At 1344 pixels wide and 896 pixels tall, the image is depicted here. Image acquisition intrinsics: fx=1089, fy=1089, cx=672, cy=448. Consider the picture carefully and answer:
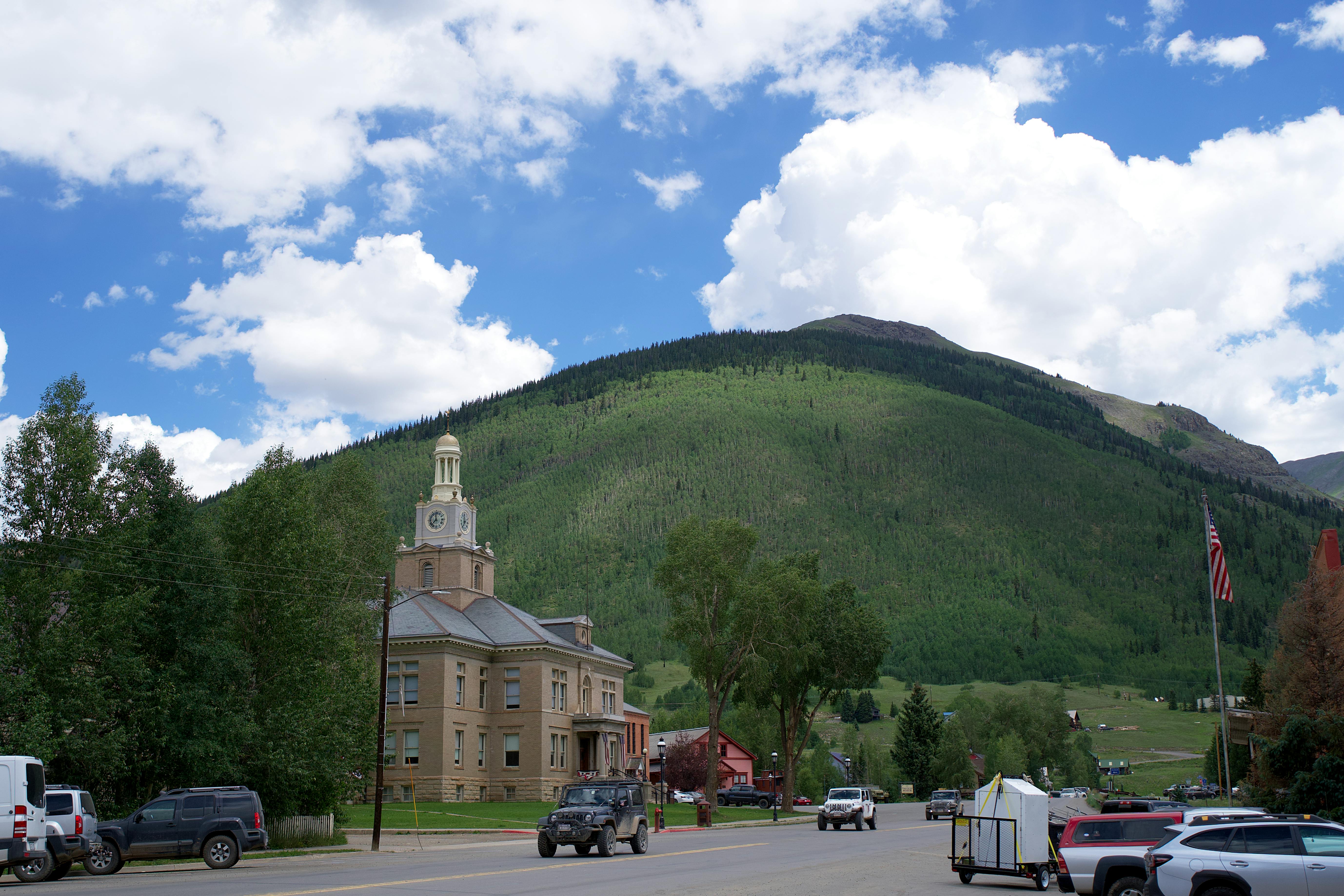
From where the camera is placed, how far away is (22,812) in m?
23.1

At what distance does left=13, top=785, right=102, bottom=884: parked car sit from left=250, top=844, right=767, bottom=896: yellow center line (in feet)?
28.5

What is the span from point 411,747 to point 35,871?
43620mm

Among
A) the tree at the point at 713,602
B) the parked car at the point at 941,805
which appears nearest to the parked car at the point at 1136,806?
the parked car at the point at 941,805

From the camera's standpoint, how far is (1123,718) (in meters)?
199

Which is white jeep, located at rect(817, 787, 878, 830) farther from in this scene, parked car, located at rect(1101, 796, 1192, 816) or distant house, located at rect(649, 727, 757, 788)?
distant house, located at rect(649, 727, 757, 788)

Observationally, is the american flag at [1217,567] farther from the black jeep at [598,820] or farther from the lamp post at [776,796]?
the lamp post at [776,796]

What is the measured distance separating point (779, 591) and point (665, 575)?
6.74 m

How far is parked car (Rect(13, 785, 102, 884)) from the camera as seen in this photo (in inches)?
954

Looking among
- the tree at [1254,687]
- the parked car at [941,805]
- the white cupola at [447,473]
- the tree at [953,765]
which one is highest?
the white cupola at [447,473]

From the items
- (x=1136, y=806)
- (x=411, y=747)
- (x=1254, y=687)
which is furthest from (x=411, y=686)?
(x=1254, y=687)

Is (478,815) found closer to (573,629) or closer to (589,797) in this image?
(573,629)

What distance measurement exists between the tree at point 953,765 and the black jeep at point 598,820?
304 feet

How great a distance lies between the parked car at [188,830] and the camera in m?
28.5

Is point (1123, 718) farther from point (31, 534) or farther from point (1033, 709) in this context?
point (31, 534)
